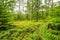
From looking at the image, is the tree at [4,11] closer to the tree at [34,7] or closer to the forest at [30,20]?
the forest at [30,20]

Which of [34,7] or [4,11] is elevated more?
[34,7]

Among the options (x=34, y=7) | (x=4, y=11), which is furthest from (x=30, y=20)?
(x=4, y=11)

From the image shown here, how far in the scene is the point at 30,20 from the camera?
2470 cm

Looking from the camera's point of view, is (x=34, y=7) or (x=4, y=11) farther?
(x=34, y=7)

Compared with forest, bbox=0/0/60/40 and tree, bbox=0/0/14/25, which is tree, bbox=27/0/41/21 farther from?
tree, bbox=0/0/14/25

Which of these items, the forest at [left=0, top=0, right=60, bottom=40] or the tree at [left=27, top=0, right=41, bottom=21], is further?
the tree at [left=27, top=0, right=41, bottom=21]

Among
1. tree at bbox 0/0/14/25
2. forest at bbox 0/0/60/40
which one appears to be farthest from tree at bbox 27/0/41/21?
tree at bbox 0/0/14/25

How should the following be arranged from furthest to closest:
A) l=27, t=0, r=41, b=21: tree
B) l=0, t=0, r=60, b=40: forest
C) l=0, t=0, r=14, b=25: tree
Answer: l=27, t=0, r=41, b=21: tree → l=0, t=0, r=14, b=25: tree → l=0, t=0, r=60, b=40: forest

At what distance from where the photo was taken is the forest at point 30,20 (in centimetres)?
1241

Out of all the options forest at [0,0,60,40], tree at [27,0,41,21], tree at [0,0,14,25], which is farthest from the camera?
tree at [27,0,41,21]

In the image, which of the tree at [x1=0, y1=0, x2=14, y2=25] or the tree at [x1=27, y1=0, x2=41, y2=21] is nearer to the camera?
the tree at [x1=0, y1=0, x2=14, y2=25]

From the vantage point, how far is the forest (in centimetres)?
1241

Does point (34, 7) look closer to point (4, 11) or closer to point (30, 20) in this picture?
point (30, 20)

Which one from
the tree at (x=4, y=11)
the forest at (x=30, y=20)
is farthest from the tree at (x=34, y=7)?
the tree at (x=4, y=11)
